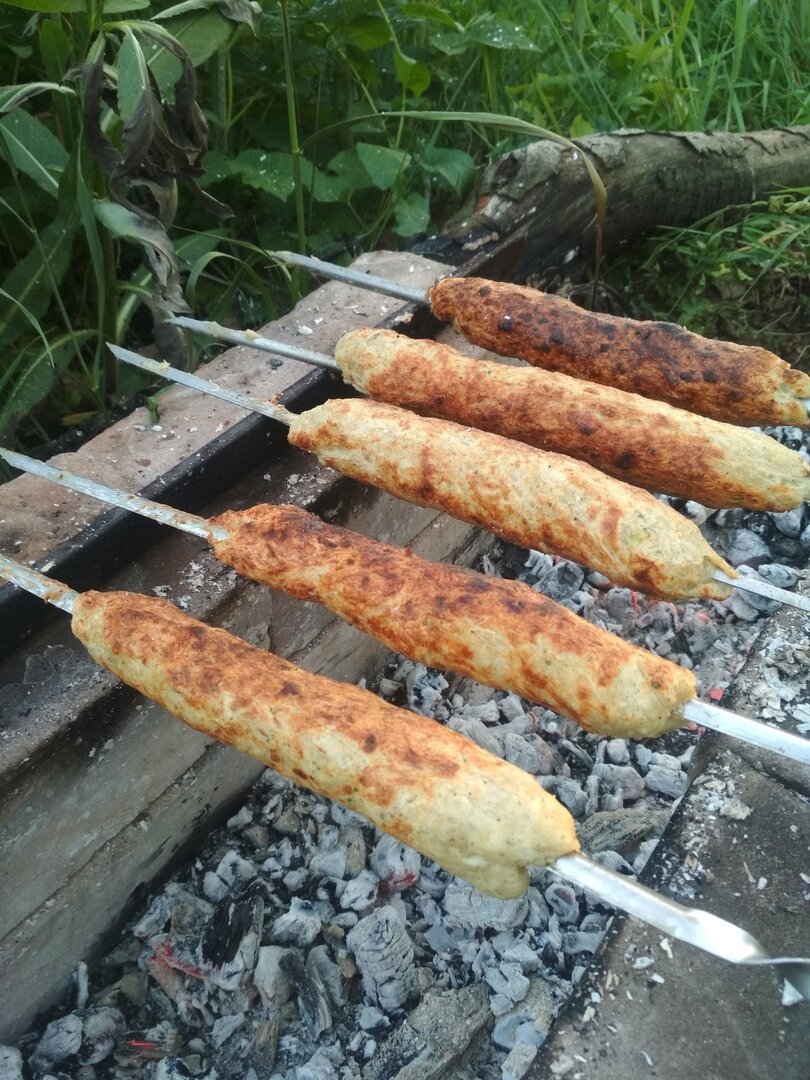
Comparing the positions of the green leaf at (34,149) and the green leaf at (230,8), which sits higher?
the green leaf at (230,8)

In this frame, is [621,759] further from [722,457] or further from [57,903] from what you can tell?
[57,903]

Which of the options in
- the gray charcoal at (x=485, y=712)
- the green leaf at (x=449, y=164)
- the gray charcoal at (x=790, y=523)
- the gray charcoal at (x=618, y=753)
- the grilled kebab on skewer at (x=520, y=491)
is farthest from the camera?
the green leaf at (x=449, y=164)

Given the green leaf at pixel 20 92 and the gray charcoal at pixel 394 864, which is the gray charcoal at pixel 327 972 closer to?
the gray charcoal at pixel 394 864

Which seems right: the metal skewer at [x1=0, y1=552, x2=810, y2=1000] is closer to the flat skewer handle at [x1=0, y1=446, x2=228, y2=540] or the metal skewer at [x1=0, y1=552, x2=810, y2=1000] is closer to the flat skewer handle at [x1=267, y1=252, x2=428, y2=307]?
the flat skewer handle at [x1=0, y1=446, x2=228, y2=540]

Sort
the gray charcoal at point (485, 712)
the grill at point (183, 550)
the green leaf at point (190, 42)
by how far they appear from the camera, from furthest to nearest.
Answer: the green leaf at point (190, 42), the gray charcoal at point (485, 712), the grill at point (183, 550)

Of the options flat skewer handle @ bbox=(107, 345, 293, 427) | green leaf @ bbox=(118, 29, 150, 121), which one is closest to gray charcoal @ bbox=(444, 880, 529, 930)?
flat skewer handle @ bbox=(107, 345, 293, 427)

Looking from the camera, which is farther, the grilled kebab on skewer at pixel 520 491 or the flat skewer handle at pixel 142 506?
the flat skewer handle at pixel 142 506

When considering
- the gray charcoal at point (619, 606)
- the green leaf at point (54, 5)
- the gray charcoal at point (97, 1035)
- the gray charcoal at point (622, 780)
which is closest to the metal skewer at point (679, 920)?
the gray charcoal at point (622, 780)
